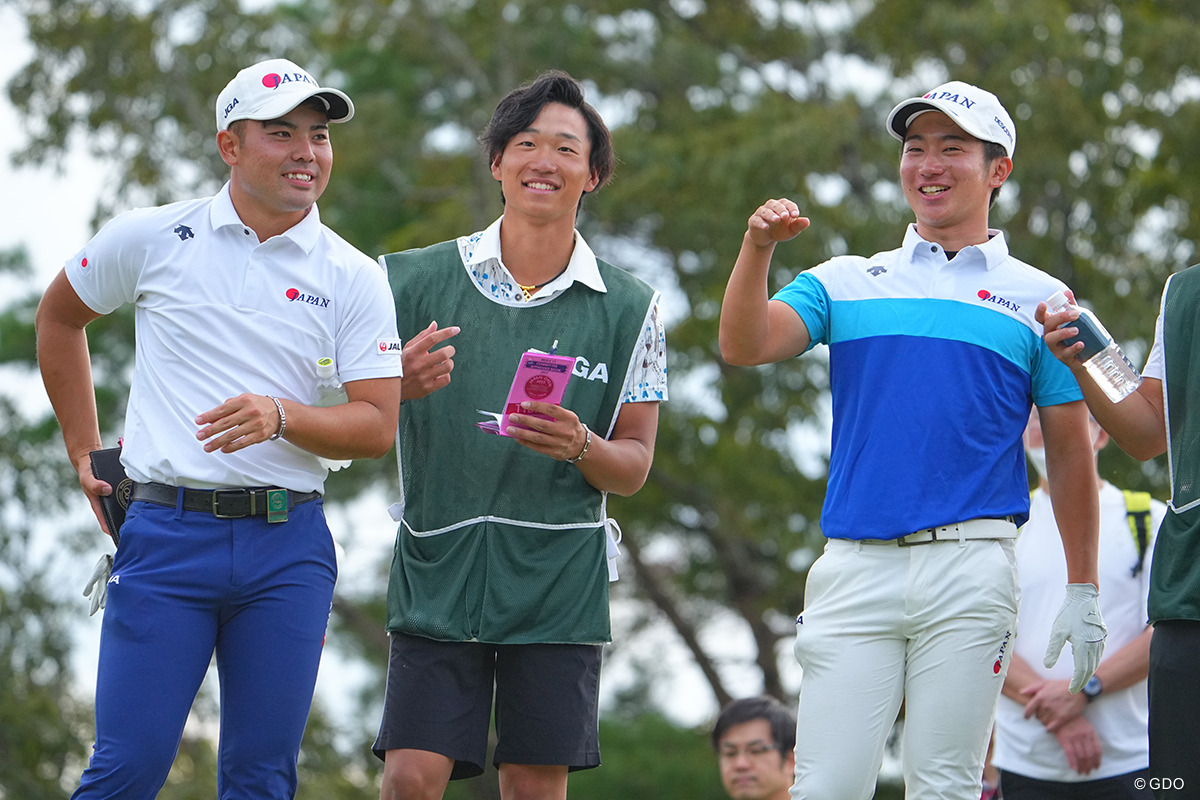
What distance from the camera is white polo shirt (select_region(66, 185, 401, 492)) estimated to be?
4.16 meters

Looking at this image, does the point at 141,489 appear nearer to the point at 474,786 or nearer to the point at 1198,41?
the point at 1198,41

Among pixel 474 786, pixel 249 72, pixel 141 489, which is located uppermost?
pixel 249 72

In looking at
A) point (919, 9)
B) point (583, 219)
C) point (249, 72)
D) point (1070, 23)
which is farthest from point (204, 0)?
point (249, 72)

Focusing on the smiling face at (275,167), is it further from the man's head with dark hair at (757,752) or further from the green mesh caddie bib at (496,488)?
the man's head with dark hair at (757,752)

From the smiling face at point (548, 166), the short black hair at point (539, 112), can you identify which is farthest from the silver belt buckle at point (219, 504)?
the short black hair at point (539, 112)

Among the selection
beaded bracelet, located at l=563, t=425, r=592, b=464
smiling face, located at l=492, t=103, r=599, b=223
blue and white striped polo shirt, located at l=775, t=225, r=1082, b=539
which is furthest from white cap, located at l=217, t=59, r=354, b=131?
blue and white striped polo shirt, located at l=775, t=225, r=1082, b=539

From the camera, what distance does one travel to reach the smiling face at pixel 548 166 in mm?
4816

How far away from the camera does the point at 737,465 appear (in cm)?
1473

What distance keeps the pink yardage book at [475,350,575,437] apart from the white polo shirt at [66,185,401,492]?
1.11 feet

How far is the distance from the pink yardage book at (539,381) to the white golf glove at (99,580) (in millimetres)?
1184

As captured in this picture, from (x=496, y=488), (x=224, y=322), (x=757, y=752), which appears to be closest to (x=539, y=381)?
(x=496, y=488)

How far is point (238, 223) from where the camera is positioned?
4.30 m

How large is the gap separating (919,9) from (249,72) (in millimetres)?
10653

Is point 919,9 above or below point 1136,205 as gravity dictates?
above
